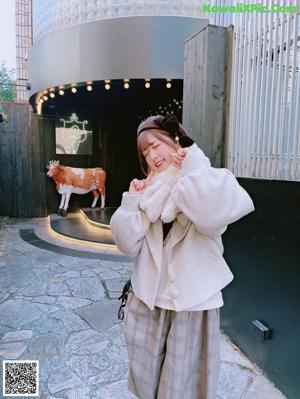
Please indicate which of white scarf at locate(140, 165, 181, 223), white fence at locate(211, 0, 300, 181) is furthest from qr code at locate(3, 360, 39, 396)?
white fence at locate(211, 0, 300, 181)

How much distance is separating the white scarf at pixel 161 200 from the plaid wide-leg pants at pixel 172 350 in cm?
36

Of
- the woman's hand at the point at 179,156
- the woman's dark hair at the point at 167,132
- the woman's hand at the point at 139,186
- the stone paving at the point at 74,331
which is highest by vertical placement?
the woman's dark hair at the point at 167,132

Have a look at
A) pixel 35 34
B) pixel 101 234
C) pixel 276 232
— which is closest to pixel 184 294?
pixel 276 232

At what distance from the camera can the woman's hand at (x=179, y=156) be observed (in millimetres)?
920

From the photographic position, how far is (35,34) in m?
5.43

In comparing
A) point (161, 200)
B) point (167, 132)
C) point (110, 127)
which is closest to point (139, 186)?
point (161, 200)

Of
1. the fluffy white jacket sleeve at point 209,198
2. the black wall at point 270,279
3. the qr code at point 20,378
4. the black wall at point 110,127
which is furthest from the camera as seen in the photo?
the black wall at point 110,127

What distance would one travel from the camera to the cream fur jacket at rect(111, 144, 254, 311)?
0.89m

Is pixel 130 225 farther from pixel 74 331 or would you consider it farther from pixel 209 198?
pixel 74 331

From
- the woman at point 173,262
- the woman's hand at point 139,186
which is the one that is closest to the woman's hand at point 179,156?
the woman at point 173,262

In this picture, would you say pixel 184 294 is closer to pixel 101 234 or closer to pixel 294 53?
pixel 294 53

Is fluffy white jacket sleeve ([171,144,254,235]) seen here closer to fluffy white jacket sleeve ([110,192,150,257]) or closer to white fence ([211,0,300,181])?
fluffy white jacket sleeve ([110,192,150,257])

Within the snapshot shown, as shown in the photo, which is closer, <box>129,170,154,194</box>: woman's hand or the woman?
the woman

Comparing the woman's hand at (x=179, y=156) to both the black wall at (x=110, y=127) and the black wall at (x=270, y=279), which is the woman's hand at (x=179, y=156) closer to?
the black wall at (x=270, y=279)
